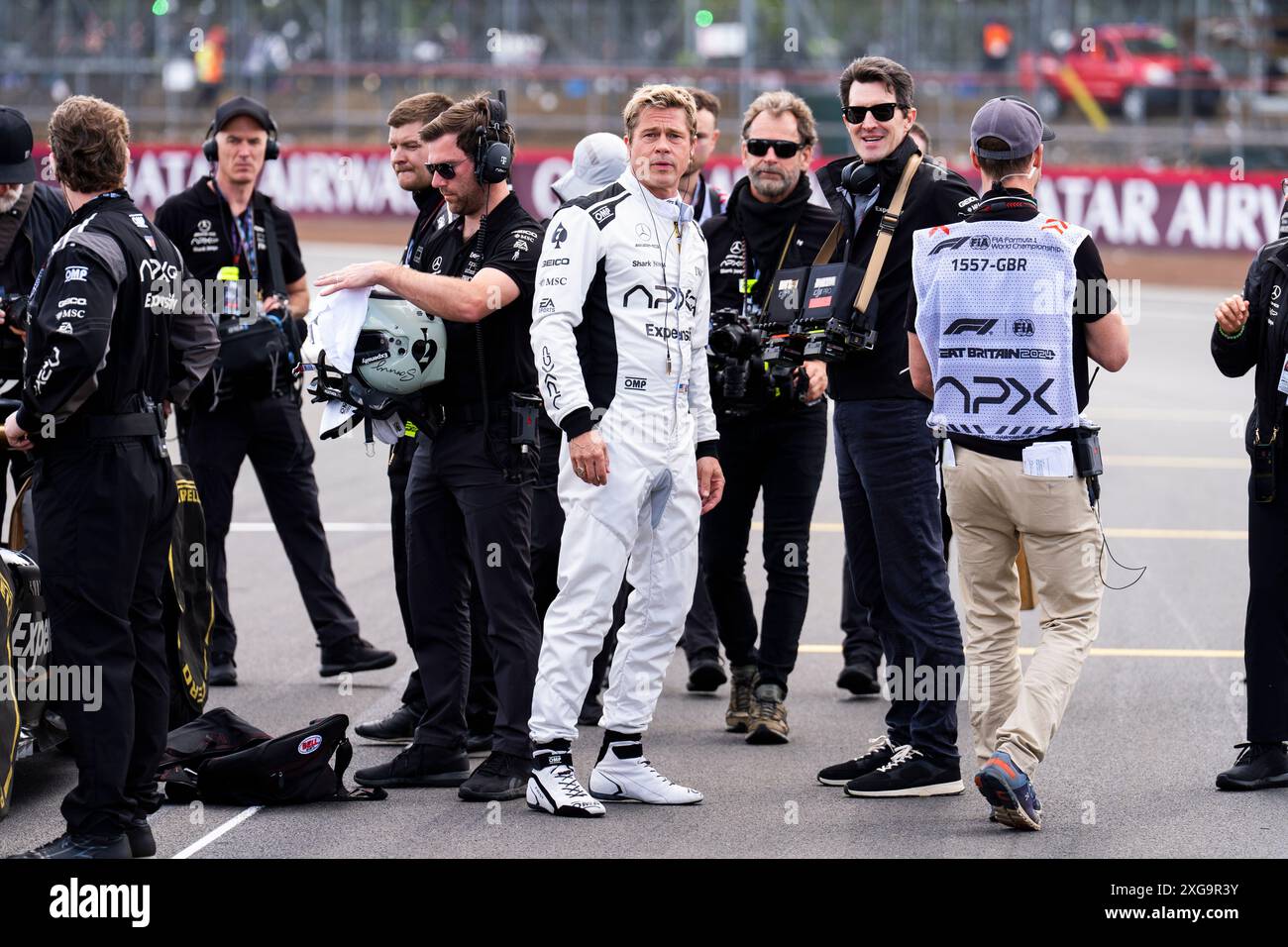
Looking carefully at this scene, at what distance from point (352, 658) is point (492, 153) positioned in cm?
298

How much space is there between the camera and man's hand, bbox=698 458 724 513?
6215mm

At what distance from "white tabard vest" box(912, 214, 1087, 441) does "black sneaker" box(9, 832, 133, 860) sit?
2944 mm

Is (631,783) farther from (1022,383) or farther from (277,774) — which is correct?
(1022,383)

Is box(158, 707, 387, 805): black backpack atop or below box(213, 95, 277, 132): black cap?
below

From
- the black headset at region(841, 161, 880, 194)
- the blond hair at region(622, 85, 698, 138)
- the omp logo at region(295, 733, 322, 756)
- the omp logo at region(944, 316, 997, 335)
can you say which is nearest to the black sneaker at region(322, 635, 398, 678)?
the omp logo at region(295, 733, 322, 756)

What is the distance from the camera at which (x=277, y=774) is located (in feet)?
19.4

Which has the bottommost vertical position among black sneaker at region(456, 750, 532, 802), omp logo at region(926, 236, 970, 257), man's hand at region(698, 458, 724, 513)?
black sneaker at region(456, 750, 532, 802)

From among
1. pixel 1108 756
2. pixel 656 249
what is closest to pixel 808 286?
pixel 656 249

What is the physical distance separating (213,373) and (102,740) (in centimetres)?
281

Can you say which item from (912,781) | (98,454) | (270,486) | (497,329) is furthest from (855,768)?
(270,486)

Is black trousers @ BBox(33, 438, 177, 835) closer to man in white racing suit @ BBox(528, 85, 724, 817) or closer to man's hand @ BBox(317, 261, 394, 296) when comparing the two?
man's hand @ BBox(317, 261, 394, 296)
